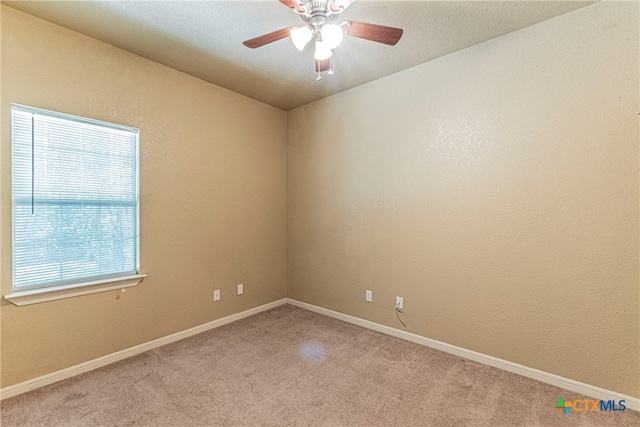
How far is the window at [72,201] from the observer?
6.62ft

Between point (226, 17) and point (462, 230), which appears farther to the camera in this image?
point (462, 230)

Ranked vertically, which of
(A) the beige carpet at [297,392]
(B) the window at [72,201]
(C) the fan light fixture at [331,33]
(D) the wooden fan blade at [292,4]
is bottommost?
(A) the beige carpet at [297,392]

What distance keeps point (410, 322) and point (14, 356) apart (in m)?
3.04

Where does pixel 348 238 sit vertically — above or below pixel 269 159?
below

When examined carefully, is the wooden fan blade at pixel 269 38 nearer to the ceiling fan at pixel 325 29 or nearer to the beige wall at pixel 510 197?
the ceiling fan at pixel 325 29

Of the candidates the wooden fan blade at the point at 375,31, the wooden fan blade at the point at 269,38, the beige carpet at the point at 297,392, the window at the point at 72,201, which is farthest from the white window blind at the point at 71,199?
the wooden fan blade at the point at 375,31

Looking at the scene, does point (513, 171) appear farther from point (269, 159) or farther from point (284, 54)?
point (269, 159)

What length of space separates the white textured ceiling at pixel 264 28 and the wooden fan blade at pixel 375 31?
364 millimetres

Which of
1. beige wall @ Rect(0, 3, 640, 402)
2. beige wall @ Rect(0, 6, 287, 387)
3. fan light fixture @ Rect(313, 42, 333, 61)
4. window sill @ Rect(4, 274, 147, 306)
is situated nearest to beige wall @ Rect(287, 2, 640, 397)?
beige wall @ Rect(0, 3, 640, 402)

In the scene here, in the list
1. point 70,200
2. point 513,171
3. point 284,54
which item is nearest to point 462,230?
point 513,171

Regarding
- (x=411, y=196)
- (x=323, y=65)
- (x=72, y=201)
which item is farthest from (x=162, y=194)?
(x=411, y=196)

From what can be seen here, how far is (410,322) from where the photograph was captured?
2.81 m

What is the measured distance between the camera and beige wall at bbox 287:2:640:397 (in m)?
1.89

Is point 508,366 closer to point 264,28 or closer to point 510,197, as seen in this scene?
point 510,197
